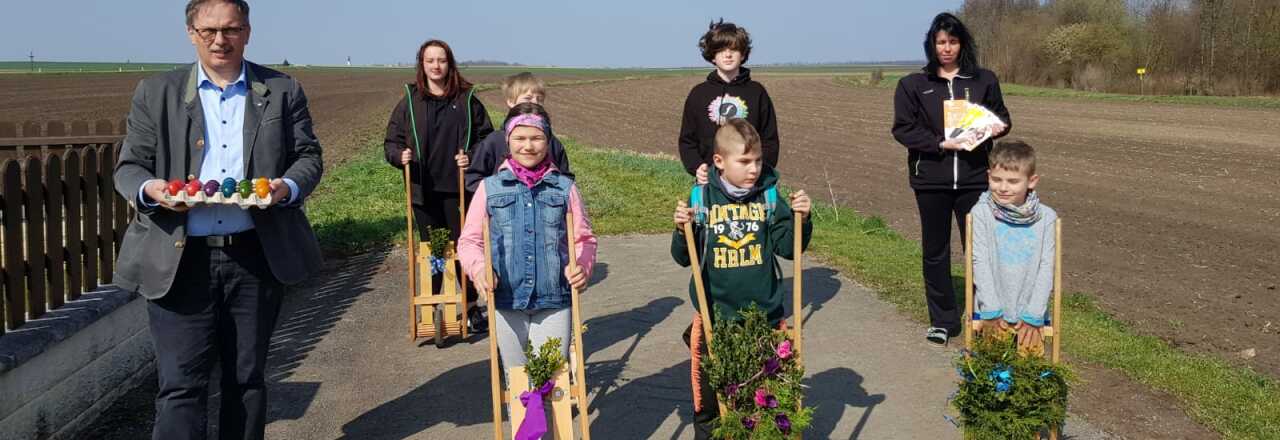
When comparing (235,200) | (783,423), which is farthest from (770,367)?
(235,200)

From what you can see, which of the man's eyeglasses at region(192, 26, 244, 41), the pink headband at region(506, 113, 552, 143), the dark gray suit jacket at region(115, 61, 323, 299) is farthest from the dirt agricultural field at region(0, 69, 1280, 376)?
the man's eyeglasses at region(192, 26, 244, 41)

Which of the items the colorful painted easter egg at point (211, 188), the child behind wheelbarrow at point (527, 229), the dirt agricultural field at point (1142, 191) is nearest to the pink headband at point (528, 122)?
the child behind wheelbarrow at point (527, 229)

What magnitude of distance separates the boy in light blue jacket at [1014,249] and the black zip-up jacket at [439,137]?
358 centimetres

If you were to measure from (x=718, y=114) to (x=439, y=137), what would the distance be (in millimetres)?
1968

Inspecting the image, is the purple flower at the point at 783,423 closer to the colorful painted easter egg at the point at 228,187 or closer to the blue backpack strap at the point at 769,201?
the blue backpack strap at the point at 769,201

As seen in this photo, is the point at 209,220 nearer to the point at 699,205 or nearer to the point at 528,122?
the point at 528,122

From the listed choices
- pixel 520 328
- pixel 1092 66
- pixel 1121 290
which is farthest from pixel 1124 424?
pixel 1092 66

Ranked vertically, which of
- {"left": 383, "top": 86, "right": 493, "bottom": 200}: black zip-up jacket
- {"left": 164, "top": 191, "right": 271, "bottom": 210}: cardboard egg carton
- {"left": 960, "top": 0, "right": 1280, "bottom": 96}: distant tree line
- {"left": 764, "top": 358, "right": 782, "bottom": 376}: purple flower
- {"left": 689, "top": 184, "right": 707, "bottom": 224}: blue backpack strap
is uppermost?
{"left": 960, "top": 0, "right": 1280, "bottom": 96}: distant tree line

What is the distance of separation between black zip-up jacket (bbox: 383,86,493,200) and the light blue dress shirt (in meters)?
2.89

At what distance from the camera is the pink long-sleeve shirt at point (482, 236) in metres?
4.45

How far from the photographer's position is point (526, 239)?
14.7 ft

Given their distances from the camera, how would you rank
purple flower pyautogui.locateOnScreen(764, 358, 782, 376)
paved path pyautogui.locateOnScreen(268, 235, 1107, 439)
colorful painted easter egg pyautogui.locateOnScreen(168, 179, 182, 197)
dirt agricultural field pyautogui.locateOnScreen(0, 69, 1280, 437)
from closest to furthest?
colorful painted easter egg pyautogui.locateOnScreen(168, 179, 182, 197), purple flower pyautogui.locateOnScreen(764, 358, 782, 376), paved path pyautogui.locateOnScreen(268, 235, 1107, 439), dirt agricultural field pyautogui.locateOnScreen(0, 69, 1280, 437)

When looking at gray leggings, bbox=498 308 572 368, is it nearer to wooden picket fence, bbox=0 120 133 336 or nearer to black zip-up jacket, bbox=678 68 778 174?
black zip-up jacket, bbox=678 68 778 174

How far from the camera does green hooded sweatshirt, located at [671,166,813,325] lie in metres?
4.55
